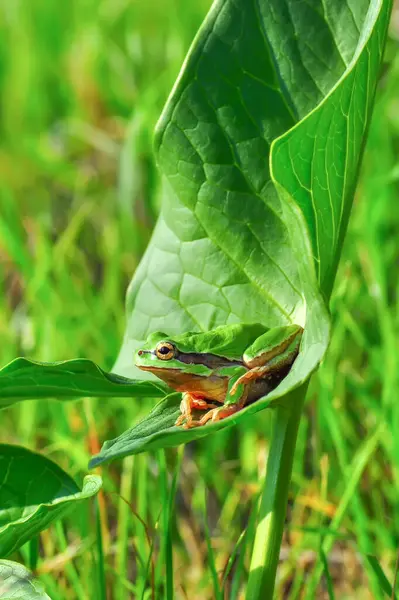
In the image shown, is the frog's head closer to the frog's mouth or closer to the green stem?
the frog's mouth

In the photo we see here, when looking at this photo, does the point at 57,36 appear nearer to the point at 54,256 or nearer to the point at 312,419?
the point at 54,256

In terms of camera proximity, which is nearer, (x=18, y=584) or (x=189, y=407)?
(x=18, y=584)

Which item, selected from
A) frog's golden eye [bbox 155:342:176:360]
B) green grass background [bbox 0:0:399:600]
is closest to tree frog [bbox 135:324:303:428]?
frog's golden eye [bbox 155:342:176:360]

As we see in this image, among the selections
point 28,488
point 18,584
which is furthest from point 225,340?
point 18,584

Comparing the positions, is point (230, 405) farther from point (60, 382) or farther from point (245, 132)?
point (245, 132)

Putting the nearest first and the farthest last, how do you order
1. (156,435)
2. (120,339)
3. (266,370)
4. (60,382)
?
(156,435) < (60,382) < (266,370) < (120,339)

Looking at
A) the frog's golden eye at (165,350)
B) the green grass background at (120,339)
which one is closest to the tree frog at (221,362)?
the frog's golden eye at (165,350)

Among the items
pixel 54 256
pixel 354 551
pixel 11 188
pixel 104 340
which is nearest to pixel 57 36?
pixel 11 188

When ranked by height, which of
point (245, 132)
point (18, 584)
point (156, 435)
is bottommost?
point (18, 584)
